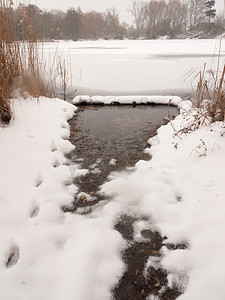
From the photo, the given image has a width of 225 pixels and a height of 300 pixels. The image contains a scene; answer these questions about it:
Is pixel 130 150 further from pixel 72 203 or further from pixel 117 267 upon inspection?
pixel 117 267

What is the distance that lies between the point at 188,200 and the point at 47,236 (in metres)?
0.84

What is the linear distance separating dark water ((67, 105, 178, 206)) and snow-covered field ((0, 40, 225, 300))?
109 mm

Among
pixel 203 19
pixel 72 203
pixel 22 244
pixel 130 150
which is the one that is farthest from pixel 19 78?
pixel 203 19

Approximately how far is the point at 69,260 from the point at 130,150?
1.28 m

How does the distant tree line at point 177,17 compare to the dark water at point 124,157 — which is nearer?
the dark water at point 124,157

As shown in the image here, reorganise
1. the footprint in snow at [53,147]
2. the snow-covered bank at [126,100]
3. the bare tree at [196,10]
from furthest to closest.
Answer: the bare tree at [196,10], the snow-covered bank at [126,100], the footprint in snow at [53,147]

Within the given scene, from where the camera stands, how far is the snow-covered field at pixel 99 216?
826mm

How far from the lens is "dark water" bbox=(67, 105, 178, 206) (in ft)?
5.66

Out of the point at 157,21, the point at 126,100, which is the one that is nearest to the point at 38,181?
the point at 126,100

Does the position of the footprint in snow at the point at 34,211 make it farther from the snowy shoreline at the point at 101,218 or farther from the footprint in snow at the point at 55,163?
the footprint in snow at the point at 55,163

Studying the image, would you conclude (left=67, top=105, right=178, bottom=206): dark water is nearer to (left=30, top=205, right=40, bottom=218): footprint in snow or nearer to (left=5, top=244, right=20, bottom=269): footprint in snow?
(left=30, top=205, right=40, bottom=218): footprint in snow

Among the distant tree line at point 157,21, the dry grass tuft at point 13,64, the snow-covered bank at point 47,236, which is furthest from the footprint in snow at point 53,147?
the distant tree line at point 157,21

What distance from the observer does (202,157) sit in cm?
157

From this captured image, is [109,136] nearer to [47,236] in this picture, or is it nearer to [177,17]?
[47,236]
